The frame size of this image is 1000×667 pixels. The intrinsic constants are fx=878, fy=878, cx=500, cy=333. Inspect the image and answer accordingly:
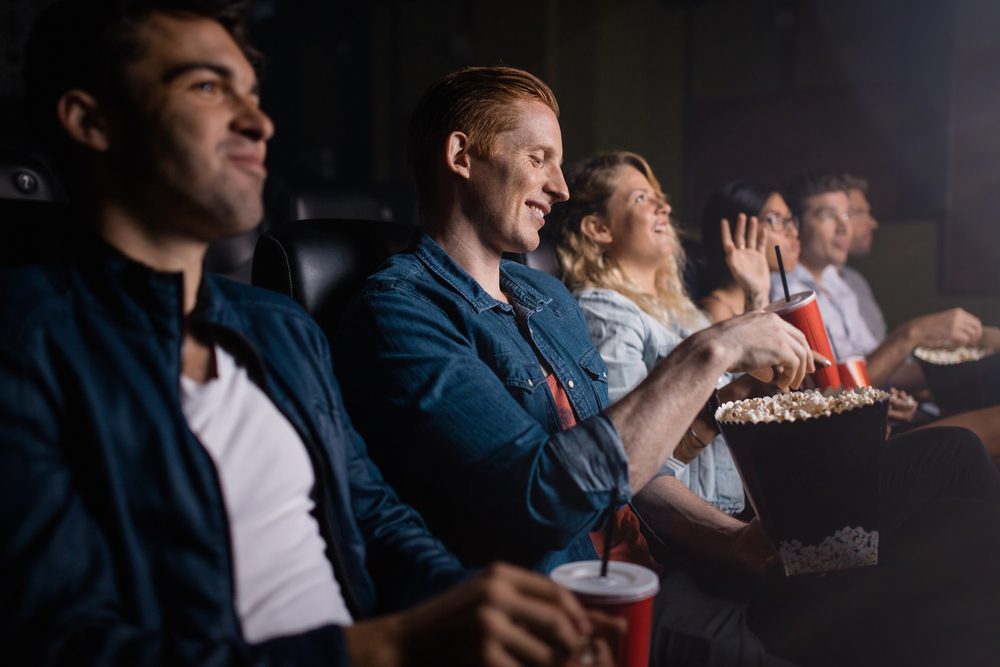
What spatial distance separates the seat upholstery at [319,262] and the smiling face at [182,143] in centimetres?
38

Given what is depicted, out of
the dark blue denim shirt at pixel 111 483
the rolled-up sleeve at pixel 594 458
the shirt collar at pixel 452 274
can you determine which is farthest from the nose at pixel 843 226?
the dark blue denim shirt at pixel 111 483

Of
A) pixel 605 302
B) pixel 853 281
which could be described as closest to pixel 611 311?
pixel 605 302

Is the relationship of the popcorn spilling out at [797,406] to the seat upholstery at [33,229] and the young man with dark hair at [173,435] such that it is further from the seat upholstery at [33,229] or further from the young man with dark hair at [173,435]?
the seat upholstery at [33,229]

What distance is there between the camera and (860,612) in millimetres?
1202

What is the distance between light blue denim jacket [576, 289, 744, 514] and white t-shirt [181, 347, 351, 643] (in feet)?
2.57

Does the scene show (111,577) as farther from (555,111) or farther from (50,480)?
(555,111)

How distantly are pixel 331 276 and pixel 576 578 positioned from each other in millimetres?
615

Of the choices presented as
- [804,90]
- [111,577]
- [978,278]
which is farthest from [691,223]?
[111,577]

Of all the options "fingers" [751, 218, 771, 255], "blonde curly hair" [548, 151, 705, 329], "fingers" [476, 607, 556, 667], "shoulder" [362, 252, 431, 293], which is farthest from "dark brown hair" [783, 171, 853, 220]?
"fingers" [476, 607, 556, 667]

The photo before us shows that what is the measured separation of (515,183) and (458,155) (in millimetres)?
90

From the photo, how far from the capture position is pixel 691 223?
16.1ft

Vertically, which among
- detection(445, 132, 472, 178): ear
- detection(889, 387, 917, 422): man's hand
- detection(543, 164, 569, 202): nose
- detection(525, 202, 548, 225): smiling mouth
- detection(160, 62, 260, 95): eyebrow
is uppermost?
detection(160, 62, 260, 95): eyebrow

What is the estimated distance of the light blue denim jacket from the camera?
157 cm

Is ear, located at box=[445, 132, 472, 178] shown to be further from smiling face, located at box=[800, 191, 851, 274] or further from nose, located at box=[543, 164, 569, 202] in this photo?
smiling face, located at box=[800, 191, 851, 274]
